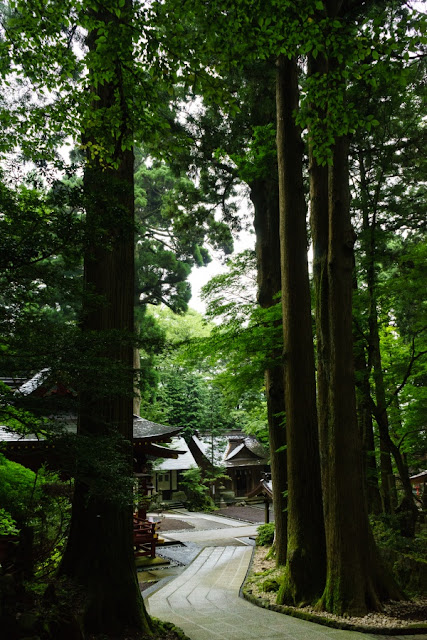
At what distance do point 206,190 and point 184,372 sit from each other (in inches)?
731

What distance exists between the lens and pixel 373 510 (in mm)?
10789

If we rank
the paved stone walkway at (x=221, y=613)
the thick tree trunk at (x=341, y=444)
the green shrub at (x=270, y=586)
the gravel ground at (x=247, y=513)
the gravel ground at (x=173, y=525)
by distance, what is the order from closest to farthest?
the paved stone walkway at (x=221, y=613)
the thick tree trunk at (x=341, y=444)
the green shrub at (x=270, y=586)
the gravel ground at (x=173, y=525)
the gravel ground at (x=247, y=513)

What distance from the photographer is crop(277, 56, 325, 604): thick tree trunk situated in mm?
6910

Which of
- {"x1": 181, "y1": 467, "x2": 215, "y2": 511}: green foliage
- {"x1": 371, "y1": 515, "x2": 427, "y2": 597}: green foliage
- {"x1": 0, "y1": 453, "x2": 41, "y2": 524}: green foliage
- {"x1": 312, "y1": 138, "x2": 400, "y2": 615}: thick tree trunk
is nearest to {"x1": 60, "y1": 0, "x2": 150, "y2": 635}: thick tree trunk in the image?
{"x1": 0, "y1": 453, "x2": 41, "y2": 524}: green foliage

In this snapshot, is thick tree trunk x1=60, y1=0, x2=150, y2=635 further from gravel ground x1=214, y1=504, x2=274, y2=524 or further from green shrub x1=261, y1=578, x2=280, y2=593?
gravel ground x1=214, y1=504, x2=274, y2=524

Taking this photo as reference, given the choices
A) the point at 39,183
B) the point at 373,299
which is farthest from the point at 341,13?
the point at 39,183

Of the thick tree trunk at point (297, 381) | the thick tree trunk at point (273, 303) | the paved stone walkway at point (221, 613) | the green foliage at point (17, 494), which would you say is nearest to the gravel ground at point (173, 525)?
the paved stone walkway at point (221, 613)

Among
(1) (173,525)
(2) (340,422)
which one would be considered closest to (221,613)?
(2) (340,422)

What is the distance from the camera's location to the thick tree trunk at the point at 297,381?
272 inches

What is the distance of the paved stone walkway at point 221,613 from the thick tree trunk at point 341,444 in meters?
0.78

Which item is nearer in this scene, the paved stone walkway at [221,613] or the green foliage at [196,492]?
the paved stone walkway at [221,613]

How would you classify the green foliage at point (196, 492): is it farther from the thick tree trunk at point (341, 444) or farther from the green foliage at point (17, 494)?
the green foliage at point (17, 494)

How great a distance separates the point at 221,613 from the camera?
256 inches

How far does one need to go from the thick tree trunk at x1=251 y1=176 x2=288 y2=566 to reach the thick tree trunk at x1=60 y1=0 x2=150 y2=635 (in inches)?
173
